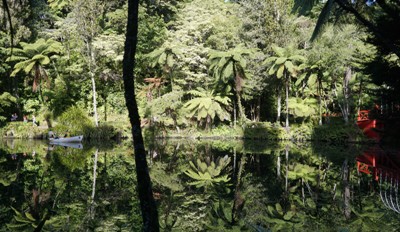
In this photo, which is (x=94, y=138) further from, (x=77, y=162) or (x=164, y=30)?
(x=77, y=162)

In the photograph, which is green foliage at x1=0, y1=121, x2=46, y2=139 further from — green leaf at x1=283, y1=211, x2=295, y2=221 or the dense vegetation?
green leaf at x1=283, y1=211, x2=295, y2=221

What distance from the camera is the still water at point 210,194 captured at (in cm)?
537

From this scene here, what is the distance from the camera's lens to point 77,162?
472 inches

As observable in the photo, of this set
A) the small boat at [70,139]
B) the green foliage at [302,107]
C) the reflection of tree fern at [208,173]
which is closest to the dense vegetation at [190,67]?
the green foliage at [302,107]

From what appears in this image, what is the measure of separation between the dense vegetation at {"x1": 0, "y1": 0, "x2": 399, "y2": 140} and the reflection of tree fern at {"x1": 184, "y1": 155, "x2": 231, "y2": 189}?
970cm

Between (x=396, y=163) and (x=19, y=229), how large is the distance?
35.8 ft

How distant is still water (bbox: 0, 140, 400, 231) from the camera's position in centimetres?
537

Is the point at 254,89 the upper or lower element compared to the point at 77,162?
upper

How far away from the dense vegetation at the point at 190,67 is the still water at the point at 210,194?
31.0 ft

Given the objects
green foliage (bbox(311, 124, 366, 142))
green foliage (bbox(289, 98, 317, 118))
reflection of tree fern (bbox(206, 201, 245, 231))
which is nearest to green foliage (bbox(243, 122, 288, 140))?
green foliage (bbox(289, 98, 317, 118))

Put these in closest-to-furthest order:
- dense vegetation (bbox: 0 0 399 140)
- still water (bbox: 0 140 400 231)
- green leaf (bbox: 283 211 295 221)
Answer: still water (bbox: 0 140 400 231)
green leaf (bbox: 283 211 295 221)
dense vegetation (bbox: 0 0 399 140)

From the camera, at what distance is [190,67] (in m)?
24.5

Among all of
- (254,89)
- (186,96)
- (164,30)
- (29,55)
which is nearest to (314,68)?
(254,89)

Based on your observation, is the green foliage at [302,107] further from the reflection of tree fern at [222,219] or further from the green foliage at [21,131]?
the reflection of tree fern at [222,219]
